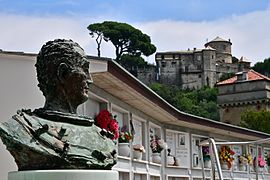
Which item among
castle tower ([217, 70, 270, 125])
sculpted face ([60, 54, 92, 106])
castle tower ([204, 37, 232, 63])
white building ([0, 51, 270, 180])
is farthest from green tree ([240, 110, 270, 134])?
castle tower ([204, 37, 232, 63])

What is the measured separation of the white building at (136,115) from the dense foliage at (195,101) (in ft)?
165

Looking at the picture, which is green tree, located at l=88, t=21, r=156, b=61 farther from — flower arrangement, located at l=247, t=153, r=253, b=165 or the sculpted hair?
the sculpted hair

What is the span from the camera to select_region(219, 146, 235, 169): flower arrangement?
885 inches

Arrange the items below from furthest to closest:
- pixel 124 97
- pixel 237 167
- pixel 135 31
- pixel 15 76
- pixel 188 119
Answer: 1. pixel 135 31
2. pixel 237 167
3. pixel 188 119
4. pixel 124 97
5. pixel 15 76

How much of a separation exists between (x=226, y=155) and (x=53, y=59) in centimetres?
1787

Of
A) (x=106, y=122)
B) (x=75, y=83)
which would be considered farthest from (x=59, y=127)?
(x=106, y=122)

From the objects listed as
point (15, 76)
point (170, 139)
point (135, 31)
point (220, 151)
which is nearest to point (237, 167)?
point (220, 151)

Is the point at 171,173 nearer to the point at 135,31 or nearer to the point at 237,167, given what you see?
the point at 237,167

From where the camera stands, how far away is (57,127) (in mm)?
5148

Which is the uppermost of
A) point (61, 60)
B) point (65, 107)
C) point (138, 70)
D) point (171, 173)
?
point (138, 70)

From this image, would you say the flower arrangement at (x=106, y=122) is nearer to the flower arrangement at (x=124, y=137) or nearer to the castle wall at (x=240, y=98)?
the flower arrangement at (x=124, y=137)

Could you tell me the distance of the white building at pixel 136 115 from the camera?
11.6 meters

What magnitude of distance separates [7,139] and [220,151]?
18.2m

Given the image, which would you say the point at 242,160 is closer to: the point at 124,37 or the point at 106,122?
the point at 106,122
